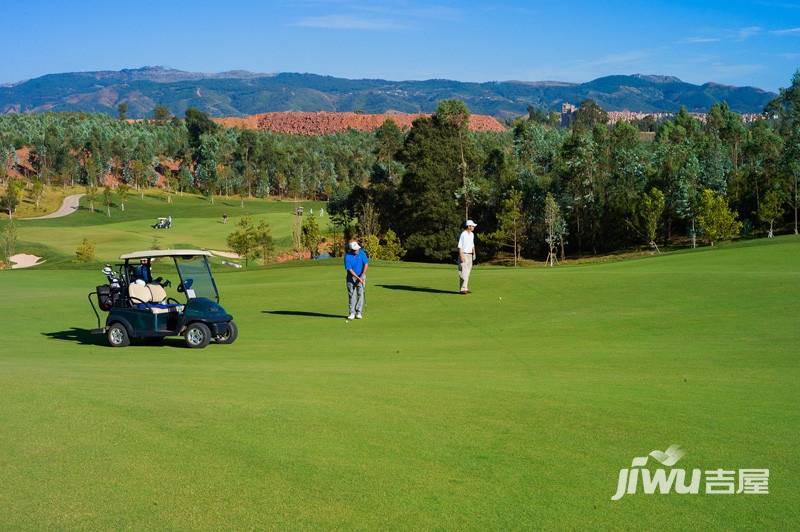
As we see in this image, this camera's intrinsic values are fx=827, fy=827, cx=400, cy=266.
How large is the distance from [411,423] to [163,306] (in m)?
10.4

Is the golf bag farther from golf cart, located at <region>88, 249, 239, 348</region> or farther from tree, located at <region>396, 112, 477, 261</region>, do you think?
tree, located at <region>396, 112, 477, 261</region>

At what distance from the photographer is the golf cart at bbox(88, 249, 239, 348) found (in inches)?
693

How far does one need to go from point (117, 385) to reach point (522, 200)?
73821mm

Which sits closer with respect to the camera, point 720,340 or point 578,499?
point 578,499

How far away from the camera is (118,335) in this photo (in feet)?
59.2

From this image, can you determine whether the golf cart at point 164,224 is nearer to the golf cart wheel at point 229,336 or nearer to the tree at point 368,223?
the tree at point 368,223

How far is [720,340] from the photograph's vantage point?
50.9 ft

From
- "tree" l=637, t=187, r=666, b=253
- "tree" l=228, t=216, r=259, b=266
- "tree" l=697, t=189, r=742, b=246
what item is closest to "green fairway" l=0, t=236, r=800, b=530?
"tree" l=697, t=189, r=742, b=246

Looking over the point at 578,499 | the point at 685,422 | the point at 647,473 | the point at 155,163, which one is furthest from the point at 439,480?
the point at 155,163

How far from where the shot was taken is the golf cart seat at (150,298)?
1778 centimetres

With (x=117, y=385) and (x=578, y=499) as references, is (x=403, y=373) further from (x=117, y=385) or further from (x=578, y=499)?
(x=578, y=499)

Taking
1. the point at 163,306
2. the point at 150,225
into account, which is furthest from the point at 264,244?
the point at 163,306

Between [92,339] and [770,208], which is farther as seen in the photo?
[770,208]

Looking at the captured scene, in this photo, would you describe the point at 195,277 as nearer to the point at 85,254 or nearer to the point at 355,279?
the point at 355,279
